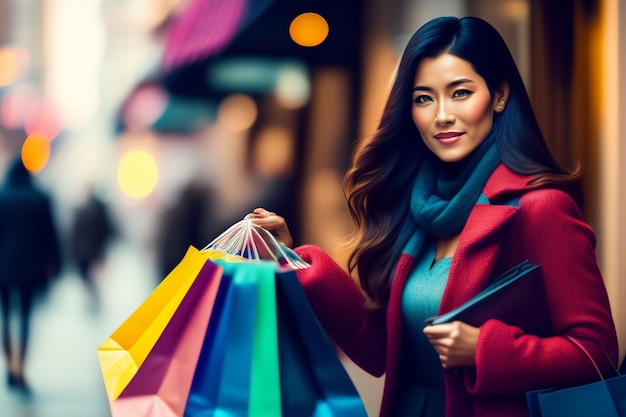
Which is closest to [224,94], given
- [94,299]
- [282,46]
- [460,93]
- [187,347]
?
[282,46]

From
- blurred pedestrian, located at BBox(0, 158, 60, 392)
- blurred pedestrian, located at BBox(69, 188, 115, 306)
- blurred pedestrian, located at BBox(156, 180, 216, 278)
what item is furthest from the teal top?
blurred pedestrian, located at BBox(0, 158, 60, 392)

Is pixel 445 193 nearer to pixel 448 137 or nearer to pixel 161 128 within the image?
pixel 448 137

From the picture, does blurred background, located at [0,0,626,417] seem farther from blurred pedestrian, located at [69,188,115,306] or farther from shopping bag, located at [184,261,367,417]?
shopping bag, located at [184,261,367,417]

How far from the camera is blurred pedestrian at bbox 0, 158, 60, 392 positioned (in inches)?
115

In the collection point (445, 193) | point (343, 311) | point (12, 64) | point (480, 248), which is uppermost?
point (12, 64)

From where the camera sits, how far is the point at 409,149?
6.23 ft

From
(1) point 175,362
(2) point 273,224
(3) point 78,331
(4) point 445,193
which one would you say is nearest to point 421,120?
(4) point 445,193

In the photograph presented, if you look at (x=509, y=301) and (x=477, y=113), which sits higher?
(x=477, y=113)

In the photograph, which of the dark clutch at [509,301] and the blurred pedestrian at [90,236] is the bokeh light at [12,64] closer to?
the blurred pedestrian at [90,236]

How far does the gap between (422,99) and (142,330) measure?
0.86 meters

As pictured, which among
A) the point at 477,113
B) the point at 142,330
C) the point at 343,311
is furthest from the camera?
the point at 343,311

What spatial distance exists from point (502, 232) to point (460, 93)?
0.35 metres

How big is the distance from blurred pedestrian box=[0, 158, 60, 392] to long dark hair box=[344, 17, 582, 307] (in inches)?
61.0

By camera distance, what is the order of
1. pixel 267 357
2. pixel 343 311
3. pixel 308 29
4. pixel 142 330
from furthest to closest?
pixel 308 29, pixel 343 311, pixel 142 330, pixel 267 357
